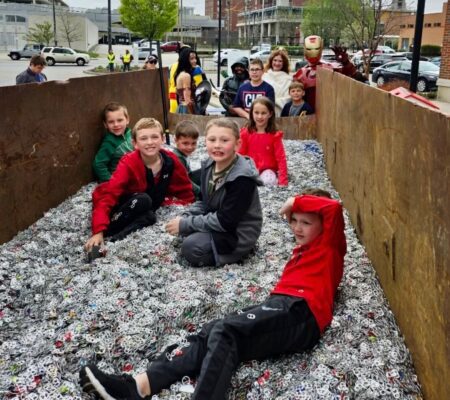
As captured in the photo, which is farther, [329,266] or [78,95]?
[78,95]

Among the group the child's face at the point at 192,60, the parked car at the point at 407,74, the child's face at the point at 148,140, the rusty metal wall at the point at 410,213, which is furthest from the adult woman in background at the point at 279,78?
the parked car at the point at 407,74

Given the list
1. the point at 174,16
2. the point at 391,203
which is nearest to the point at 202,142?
the point at 391,203

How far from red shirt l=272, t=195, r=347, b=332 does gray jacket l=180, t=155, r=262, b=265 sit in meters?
0.71

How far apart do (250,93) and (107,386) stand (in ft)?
21.3

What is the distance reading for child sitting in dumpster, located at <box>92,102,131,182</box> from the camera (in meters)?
6.12

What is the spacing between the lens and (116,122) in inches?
244

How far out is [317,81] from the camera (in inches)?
351

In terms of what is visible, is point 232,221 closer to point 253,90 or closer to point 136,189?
point 136,189

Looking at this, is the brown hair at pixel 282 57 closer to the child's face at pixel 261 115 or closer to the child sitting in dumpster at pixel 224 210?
the child's face at pixel 261 115

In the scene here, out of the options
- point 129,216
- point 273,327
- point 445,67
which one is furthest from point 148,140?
point 445,67

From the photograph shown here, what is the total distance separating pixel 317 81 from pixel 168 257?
18.9 feet

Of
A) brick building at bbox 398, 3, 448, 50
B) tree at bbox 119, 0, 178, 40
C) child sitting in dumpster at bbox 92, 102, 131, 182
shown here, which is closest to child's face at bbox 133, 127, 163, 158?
child sitting in dumpster at bbox 92, 102, 131, 182

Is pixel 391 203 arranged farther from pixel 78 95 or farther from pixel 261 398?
pixel 78 95

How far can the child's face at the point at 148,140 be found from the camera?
462cm
